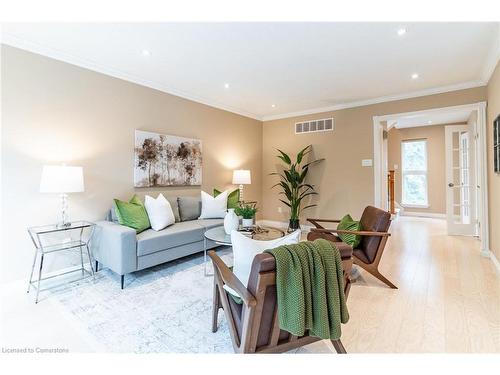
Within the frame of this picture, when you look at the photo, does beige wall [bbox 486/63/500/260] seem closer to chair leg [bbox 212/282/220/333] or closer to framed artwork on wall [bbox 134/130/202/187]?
chair leg [bbox 212/282/220/333]

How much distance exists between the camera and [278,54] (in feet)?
9.55

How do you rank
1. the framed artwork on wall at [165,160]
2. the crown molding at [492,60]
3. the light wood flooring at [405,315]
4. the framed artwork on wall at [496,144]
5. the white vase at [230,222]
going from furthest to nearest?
1. the framed artwork on wall at [165,160]
2. the framed artwork on wall at [496,144]
3. the white vase at [230,222]
4. the crown molding at [492,60]
5. the light wood flooring at [405,315]

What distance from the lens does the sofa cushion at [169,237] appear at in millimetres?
2756

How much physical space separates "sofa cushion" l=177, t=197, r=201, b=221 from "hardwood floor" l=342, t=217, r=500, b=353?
2.46 m

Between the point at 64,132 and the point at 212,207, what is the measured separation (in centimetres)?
213

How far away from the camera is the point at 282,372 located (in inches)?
53.1

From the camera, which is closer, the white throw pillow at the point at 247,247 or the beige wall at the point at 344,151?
the white throw pillow at the point at 247,247

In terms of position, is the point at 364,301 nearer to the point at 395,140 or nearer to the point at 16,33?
the point at 16,33

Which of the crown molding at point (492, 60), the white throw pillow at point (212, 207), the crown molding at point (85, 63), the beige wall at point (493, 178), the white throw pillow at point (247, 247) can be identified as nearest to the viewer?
the white throw pillow at point (247, 247)

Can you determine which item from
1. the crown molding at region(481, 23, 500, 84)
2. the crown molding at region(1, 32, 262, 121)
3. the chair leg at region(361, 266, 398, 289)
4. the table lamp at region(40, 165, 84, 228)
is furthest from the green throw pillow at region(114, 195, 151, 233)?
the crown molding at region(481, 23, 500, 84)

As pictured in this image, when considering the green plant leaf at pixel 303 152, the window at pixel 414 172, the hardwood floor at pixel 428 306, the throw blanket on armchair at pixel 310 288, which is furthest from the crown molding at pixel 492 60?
the window at pixel 414 172

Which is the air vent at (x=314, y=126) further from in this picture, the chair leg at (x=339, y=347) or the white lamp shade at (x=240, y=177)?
the chair leg at (x=339, y=347)

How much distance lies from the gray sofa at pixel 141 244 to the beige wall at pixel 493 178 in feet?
11.9

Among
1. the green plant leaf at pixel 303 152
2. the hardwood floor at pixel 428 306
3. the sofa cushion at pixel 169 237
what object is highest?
the green plant leaf at pixel 303 152
